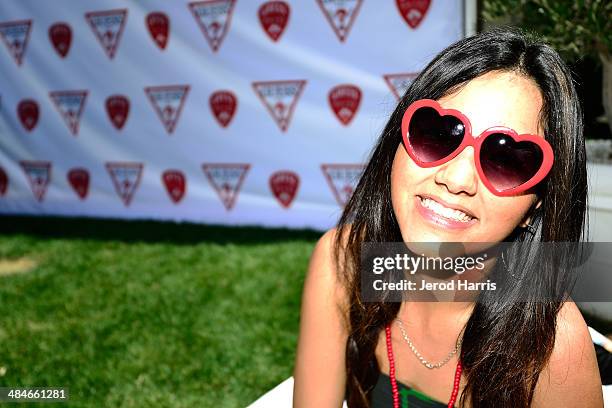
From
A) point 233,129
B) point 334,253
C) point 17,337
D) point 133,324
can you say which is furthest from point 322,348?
point 233,129

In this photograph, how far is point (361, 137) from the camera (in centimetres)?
489

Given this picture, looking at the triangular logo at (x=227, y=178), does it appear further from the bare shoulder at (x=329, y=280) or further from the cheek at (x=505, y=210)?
the cheek at (x=505, y=210)

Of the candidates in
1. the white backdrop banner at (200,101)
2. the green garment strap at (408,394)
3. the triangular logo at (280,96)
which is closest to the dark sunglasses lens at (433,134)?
the green garment strap at (408,394)

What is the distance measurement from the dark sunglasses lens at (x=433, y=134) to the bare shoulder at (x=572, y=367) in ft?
1.61

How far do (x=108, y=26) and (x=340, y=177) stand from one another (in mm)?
2578

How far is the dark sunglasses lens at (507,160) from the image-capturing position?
1197 mm

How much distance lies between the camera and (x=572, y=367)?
1.32m

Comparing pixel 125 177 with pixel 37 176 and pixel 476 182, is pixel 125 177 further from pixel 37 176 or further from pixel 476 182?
pixel 476 182

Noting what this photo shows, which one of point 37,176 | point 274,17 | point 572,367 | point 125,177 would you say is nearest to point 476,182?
point 572,367

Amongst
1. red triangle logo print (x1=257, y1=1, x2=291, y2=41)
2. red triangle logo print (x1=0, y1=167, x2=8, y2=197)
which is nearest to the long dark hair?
red triangle logo print (x1=257, y1=1, x2=291, y2=41)

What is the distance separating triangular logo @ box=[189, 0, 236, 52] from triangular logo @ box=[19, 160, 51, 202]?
2.16 meters

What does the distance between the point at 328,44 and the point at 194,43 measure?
1233 mm

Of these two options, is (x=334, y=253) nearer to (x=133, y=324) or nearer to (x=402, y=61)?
(x=133, y=324)

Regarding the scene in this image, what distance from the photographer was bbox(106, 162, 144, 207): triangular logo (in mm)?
5520
